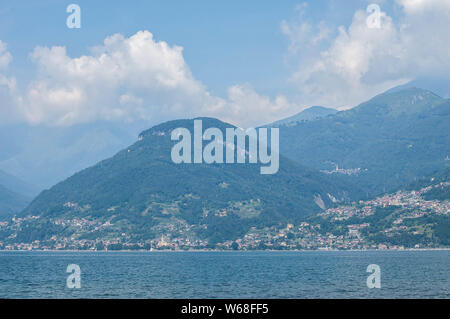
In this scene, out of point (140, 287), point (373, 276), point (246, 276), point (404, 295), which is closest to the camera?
point (404, 295)

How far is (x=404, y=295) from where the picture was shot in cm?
8231
